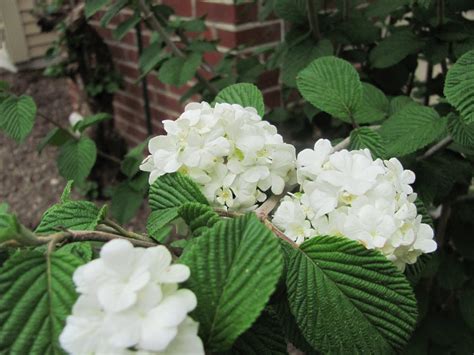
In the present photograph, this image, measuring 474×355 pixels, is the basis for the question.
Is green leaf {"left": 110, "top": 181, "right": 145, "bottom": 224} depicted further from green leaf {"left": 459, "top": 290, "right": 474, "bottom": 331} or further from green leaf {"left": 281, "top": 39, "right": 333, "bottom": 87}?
green leaf {"left": 459, "top": 290, "right": 474, "bottom": 331}

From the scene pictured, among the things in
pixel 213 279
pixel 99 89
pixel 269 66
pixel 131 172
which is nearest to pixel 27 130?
pixel 131 172

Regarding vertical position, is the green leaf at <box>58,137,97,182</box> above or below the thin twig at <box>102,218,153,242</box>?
below

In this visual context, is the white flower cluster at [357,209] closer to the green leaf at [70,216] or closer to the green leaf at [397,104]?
the green leaf at [70,216]

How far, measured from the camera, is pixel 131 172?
1.47 metres

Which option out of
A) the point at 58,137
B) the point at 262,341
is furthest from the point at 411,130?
the point at 58,137

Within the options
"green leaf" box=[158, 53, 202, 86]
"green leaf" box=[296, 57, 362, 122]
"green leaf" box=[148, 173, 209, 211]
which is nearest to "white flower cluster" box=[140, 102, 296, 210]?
"green leaf" box=[148, 173, 209, 211]

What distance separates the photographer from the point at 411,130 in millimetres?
885

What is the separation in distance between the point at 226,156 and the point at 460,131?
1.43 ft

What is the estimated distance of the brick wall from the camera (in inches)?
70.0

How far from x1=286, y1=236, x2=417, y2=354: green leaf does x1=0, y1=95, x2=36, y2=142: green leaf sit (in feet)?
2.84

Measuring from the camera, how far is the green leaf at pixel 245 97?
0.73 metres

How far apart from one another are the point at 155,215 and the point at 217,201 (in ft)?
0.22

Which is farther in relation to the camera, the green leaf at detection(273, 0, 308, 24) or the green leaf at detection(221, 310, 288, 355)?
the green leaf at detection(273, 0, 308, 24)

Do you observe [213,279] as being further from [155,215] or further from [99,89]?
[99,89]
